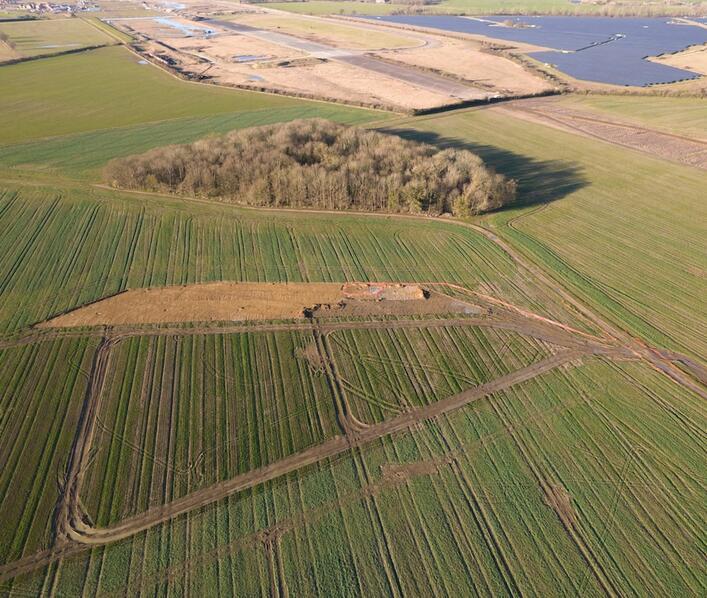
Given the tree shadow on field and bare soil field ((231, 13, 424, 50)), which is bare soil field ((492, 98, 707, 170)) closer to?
the tree shadow on field

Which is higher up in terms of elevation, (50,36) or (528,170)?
(528,170)

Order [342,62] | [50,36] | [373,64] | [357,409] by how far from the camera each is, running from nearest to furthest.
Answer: [357,409]
[373,64]
[342,62]
[50,36]

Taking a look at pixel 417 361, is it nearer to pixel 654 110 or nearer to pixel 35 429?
pixel 35 429

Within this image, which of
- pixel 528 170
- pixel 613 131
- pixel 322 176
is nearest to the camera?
pixel 322 176

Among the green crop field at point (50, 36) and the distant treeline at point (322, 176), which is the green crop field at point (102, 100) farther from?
the distant treeline at point (322, 176)

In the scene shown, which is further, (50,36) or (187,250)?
(50,36)

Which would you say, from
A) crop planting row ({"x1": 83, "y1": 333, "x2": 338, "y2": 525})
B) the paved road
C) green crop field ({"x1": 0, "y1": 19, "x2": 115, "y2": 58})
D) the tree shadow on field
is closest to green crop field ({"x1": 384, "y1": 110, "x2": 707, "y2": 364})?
the tree shadow on field

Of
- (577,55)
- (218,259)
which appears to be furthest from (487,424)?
(577,55)

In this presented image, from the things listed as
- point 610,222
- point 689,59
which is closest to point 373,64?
point 689,59

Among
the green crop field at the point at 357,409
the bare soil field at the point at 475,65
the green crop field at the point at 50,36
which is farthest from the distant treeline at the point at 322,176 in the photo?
the green crop field at the point at 50,36
